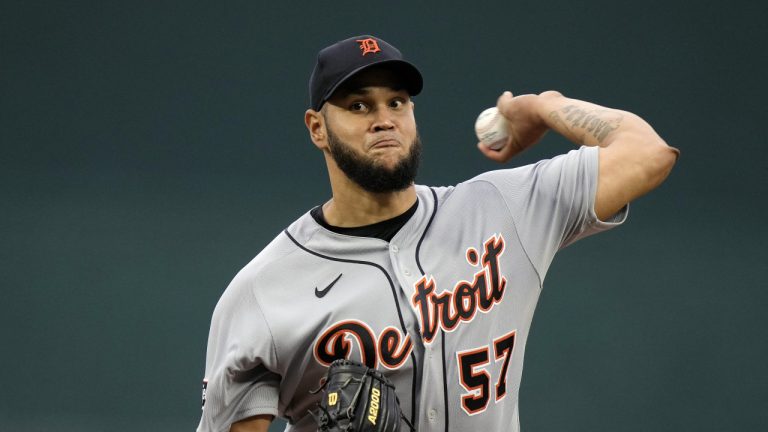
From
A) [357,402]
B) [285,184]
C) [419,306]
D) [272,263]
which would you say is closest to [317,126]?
[272,263]

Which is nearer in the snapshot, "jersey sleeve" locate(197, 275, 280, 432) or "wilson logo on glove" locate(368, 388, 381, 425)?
"wilson logo on glove" locate(368, 388, 381, 425)

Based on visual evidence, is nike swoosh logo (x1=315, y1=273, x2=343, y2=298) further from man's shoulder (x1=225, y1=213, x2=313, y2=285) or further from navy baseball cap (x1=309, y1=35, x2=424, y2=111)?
navy baseball cap (x1=309, y1=35, x2=424, y2=111)

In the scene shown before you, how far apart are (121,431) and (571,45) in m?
2.35

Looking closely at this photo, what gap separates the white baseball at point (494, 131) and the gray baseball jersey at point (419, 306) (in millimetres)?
67

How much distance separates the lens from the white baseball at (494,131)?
1.99 meters

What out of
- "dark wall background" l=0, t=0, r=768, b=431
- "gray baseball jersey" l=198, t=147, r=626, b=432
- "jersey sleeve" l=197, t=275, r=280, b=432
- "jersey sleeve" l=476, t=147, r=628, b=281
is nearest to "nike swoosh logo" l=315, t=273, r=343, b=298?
"gray baseball jersey" l=198, t=147, r=626, b=432

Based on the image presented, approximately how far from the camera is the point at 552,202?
76.6 inches

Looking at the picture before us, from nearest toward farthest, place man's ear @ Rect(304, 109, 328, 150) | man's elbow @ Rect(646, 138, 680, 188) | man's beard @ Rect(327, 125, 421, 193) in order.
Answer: man's elbow @ Rect(646, 138, 680, 188), man's beard @ Rect(327, 125, 421, 193), man's ear @ Rect(304, 109, 328, 150)

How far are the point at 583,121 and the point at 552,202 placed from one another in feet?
0.58

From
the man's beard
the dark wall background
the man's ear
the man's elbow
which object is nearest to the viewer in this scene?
the man's elbow

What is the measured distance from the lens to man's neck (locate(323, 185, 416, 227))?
78.9 inches

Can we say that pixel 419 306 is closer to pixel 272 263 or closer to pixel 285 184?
pixel 272 263

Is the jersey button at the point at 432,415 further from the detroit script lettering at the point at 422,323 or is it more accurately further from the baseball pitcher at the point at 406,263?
the detroit script lettering at the point at 422,323

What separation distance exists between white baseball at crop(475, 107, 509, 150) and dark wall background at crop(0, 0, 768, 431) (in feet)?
6.13
